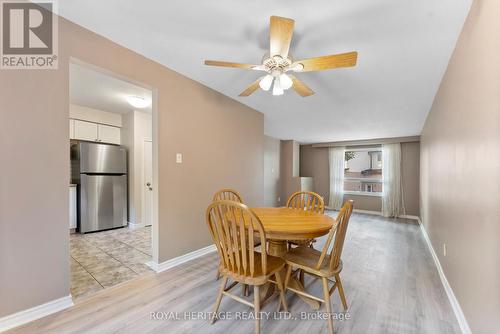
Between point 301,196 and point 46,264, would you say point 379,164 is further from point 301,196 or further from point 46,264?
point 46,264

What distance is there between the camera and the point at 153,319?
1520 mm

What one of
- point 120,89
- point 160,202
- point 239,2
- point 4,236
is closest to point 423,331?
point 160,202

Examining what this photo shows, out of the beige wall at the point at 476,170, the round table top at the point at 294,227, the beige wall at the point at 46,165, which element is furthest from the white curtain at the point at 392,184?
the beige wall at the point at 46,165

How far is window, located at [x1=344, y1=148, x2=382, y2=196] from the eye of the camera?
6.12m

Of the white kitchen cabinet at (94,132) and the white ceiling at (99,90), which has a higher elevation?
the white ceiling at (99,90)

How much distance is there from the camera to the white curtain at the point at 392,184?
554 centimetres

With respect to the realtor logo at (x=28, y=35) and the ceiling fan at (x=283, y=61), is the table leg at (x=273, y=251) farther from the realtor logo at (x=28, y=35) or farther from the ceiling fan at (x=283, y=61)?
the realtor logo at (x=28, y=35)

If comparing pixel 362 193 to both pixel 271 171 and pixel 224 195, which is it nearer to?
pixel 271 171

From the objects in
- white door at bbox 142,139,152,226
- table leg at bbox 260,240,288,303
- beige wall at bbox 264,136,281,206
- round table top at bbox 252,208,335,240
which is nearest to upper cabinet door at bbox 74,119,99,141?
white door at bbox 142,139,152,226

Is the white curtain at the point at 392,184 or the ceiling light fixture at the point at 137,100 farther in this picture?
the white curtain at the point at 392,184

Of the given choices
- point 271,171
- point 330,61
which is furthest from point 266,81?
point 271,171

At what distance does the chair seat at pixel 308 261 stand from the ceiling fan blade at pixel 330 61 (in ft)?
4.83

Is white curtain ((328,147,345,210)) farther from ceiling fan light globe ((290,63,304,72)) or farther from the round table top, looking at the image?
ceiling fan light globe ((290,63,304,72))

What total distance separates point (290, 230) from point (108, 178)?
377cm
